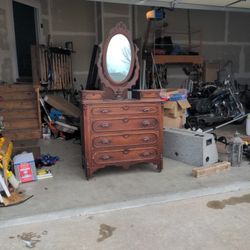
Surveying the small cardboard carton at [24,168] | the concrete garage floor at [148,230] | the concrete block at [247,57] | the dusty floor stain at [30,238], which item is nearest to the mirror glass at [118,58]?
the small cardboard carton at [24,168]

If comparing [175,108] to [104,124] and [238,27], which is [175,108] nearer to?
[104,124]

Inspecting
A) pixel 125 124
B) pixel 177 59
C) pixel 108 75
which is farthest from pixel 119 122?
pixel 177 59

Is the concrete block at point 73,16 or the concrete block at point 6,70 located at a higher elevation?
the concrete block at point 73,16

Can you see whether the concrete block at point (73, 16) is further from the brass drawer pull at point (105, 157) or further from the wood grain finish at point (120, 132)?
the brass drawer pull at point (105, 157)

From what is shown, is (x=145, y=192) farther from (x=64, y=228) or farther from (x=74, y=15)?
(x=74, y=15)

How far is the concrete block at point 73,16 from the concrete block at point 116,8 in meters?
0.56

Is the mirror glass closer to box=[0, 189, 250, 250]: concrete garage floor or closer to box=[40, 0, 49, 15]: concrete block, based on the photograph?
box=[0, 189, 250, 250]: concrete garage floor

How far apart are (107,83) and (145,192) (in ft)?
4.06

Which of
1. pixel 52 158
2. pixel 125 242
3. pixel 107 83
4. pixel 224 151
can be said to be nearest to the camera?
pixel 125 242

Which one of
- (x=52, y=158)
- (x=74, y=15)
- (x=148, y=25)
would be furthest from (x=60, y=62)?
(x=52, y=158)

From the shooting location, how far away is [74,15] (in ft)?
23.9

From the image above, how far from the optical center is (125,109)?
9.82 ft

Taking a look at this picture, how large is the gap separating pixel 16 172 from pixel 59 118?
263 cm

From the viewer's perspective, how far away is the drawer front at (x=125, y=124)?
2932 mm
